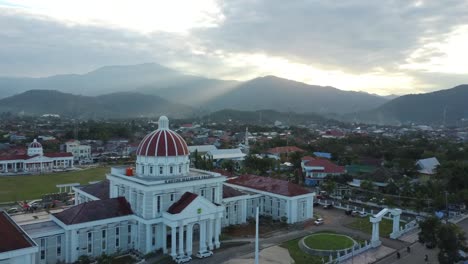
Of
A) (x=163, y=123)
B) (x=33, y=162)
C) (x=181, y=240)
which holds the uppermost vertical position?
(x=163, y=123)

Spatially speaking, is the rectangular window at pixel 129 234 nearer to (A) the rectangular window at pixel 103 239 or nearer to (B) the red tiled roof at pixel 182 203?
(A) the rectangular window at pixel 103 239

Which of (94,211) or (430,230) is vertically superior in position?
(94,211)

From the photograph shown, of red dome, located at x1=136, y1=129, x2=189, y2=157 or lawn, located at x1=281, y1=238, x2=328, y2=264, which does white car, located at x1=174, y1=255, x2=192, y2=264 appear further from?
red dome, located at x1=136, y1=129, x2=189, y2=157

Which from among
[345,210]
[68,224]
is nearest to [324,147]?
[345,210]

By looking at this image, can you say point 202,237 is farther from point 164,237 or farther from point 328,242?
point 328,242

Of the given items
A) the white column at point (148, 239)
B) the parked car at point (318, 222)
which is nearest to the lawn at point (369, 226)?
the parked car at point (318, 222)

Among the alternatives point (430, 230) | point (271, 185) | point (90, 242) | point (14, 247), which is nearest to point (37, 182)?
point (90, 242)

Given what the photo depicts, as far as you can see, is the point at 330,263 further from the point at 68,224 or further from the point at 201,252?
the point at 68,224
